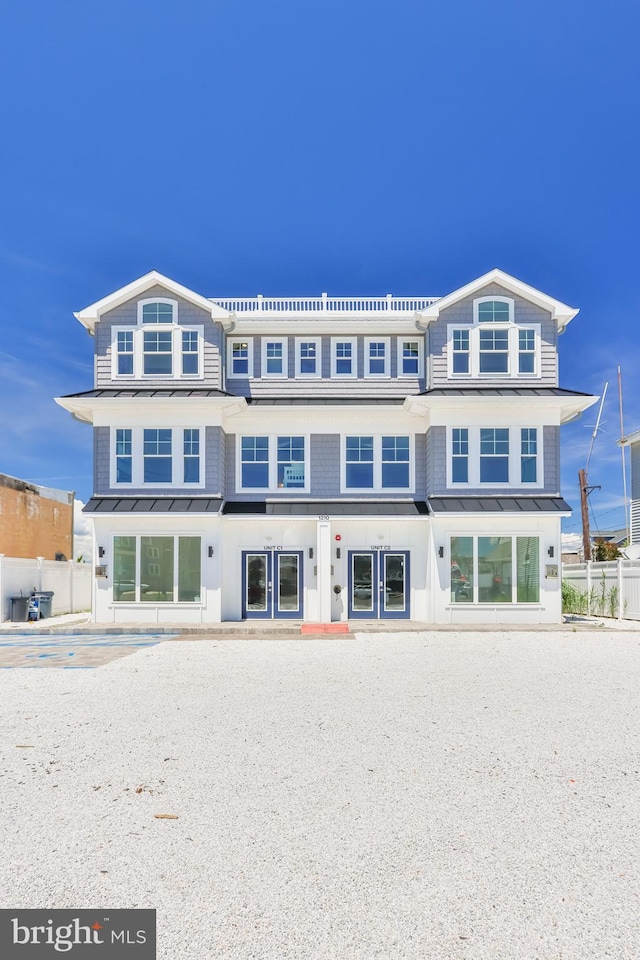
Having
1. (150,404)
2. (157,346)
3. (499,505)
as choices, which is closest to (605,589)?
(499,505)

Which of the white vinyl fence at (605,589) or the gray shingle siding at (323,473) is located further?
the gray shingle siding at (323,473)

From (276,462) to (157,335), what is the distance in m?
5.58

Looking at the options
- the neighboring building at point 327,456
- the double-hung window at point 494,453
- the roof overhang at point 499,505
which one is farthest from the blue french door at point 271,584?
the double-hung window at point 494,453

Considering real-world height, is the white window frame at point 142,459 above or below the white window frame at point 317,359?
below

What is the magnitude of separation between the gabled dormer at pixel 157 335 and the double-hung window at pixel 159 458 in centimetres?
166

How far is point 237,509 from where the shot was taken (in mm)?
19219

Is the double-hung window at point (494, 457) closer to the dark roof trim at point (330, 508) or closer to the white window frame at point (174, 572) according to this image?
the dark roof trim at point (330, 508)

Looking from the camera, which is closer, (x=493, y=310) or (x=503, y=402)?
(x=503, y=402)

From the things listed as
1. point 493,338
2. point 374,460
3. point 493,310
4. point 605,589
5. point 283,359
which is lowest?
point 605,589

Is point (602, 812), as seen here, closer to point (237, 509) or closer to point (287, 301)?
point (237, 509)

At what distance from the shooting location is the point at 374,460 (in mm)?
19828

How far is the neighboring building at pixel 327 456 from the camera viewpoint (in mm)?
18484

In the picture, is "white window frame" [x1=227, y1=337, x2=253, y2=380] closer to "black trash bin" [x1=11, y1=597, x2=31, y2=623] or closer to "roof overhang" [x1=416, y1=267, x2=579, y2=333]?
"roof overhang" [x1=416, y1=267, x2=579, y2=333]

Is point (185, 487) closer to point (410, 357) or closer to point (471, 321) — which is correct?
point (410, 357)
